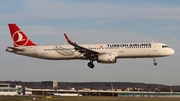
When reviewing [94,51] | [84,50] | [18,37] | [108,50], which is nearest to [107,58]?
[108,50]

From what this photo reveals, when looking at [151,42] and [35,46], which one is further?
[35,46]

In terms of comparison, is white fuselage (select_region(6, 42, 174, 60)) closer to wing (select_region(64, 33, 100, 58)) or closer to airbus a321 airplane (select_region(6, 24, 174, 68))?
airbus a321 airplane (select_region(6, 24, 174, 68))

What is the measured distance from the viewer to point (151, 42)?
69.8 metres

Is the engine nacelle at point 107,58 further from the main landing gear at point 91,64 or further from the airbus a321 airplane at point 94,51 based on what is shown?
the main landing gear at point 91,64

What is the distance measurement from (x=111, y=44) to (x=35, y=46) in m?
15.0

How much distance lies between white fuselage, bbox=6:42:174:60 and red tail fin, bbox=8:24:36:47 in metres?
2.06

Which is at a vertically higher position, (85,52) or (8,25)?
(8,25)

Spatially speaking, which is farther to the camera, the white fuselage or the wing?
the white fuselage

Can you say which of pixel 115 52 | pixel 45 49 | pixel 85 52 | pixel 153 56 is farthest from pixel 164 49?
pixel 45 49

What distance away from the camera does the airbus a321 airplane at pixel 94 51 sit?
68.4 m

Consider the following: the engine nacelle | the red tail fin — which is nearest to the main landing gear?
the engine nacelle

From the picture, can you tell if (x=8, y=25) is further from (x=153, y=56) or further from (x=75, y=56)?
(x=153, y=56)

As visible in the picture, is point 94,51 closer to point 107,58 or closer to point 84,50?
point 84,50

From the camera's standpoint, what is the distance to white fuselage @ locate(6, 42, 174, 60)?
224ft
